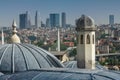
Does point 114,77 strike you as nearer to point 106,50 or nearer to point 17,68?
point 17,68

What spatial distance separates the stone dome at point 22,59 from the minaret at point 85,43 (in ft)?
8.20

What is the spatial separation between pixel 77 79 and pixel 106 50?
262 ft

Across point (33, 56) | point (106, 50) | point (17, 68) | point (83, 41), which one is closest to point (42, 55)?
point (33, 56)

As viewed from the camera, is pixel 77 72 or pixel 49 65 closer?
pixel 77 72

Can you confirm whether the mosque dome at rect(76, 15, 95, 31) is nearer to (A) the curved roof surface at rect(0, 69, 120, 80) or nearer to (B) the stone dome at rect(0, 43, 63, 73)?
(B) the stone dome at rect(0, 43, 63, 73)

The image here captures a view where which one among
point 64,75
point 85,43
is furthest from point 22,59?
point 85,43

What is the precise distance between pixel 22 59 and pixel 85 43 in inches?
146

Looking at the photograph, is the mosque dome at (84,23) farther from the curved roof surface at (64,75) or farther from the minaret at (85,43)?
the curved roof surface at (64,75)

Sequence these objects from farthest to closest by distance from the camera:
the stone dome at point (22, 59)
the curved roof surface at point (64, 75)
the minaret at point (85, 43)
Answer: the minaret at point (85, 43), the stone dome at point (22, 59), the curved roof surface at point (64, 75)

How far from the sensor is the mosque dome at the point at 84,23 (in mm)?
14211

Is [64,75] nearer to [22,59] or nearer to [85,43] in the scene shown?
[22,59]

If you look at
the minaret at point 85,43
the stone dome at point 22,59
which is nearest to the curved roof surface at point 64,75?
the stone dome at point 22,59

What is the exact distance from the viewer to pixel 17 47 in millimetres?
11555

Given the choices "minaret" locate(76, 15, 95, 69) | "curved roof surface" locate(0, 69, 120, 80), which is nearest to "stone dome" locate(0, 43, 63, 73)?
"curved roof surface" locate(0, 69, 120, 80)
